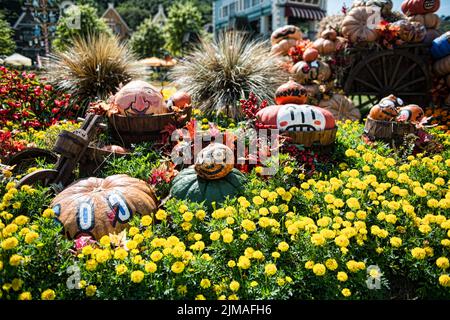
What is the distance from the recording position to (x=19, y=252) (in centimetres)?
203

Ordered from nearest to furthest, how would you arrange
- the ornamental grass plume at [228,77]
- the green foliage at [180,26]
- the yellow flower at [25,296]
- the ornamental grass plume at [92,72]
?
1. the yellow flower at [25,296]
2. the ornamental grass plume at [228,77]
3. the ornamental grass plume at [92,72]
4. the green foliage at [180,26]

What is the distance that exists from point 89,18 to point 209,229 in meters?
30.2

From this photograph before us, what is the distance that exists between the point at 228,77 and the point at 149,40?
34031mm

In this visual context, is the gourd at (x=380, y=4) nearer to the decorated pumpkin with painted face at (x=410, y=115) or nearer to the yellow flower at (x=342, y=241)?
the decorated pumpkin with painted face at (x=410, y=115)

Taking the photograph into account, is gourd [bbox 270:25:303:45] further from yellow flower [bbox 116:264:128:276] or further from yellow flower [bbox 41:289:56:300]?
yellow flower [bbox 41:289:56:300]

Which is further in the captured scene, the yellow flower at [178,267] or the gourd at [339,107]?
the gourd at [339,107]

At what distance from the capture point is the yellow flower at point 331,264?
208 cm

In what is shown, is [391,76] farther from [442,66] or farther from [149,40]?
[149,40]

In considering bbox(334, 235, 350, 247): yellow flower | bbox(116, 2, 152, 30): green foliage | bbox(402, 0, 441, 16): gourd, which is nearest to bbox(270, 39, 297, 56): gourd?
bbox(402, 0, 441, 16): gourd

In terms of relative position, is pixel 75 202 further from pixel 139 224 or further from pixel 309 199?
pixel 309 199

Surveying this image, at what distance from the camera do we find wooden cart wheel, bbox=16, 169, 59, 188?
295 cm

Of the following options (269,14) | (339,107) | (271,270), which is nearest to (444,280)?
(271,270)

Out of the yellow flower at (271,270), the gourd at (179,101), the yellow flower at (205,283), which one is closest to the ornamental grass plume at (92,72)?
the gourd at (179,101)

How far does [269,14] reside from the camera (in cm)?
3188
